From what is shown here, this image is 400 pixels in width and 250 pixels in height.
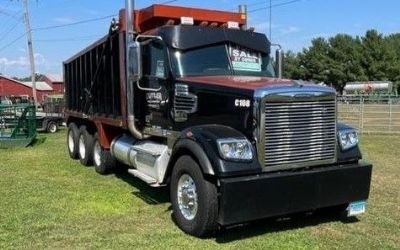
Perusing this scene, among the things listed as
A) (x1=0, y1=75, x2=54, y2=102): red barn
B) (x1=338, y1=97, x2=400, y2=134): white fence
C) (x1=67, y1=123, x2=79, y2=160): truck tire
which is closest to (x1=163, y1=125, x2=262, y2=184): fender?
(x1=67, y1=123, x2=79, y2=160): truck tire

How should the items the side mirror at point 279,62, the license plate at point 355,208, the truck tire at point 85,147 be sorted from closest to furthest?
the license plate at point 355,208
the side mirror at point 279,62
the truck tire at point 85,147

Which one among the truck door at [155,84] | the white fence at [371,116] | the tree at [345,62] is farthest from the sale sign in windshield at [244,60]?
the tree at [345,62]

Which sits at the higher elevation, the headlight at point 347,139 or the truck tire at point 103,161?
the headlight at point 347,139

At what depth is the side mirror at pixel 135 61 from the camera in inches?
328

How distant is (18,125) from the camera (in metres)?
19.5

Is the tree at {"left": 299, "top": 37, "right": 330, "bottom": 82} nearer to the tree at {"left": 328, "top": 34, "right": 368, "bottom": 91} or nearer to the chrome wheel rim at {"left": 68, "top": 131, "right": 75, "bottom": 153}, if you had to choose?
the tree at {"left": 328, "top": 34, "right": 368, "bottom": 91}

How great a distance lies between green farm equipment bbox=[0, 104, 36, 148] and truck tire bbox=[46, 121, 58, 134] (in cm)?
733

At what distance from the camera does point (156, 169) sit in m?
8.41

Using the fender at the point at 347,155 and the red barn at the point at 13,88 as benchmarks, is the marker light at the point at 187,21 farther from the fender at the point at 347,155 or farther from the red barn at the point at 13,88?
the red barn at the point at 13,88

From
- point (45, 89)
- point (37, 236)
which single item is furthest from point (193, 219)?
point (45, 89)

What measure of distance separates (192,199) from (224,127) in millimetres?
983

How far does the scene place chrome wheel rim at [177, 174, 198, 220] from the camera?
23.2ft

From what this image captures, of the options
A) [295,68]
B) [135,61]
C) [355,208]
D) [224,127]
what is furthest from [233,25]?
[295,68]

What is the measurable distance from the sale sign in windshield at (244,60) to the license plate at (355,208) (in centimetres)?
255
